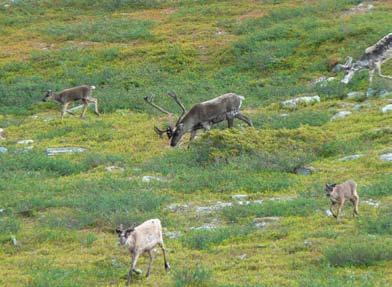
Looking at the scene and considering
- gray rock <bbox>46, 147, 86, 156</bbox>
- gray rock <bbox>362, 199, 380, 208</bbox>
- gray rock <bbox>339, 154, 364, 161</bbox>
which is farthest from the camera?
gray rock <bbox>46, 147, 86, 156</bbox>

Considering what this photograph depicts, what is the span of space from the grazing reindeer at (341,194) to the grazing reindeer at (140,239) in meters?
→ 3.48

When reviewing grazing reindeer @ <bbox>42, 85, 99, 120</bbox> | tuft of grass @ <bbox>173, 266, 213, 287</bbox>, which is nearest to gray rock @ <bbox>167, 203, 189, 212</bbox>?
tuft of grass @ <bbox>173, 266, 213, 287</bbox>

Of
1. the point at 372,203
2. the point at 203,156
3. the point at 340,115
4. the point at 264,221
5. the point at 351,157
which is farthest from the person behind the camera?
the point at 340,115

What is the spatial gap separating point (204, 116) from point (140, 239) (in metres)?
12.1

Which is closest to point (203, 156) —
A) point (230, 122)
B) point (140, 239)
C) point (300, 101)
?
point (230, 122)

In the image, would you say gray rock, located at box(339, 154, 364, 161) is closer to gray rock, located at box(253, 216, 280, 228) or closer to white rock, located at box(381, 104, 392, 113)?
gray rock, located at box(253, 216, 280, 228)

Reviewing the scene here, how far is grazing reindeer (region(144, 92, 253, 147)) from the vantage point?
1007 inches

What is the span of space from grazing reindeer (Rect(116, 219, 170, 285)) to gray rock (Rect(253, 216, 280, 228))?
9.68ft

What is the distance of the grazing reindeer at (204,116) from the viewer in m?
25.6

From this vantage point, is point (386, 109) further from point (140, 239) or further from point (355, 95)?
point (140, 239)

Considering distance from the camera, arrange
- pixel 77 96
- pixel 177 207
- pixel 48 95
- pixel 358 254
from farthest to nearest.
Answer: pixel 48 95, pixel 77 96, pixel 177 207, pixel 358 254

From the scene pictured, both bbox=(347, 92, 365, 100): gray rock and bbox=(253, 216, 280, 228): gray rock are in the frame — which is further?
bbox=(347, 92, 365, 100): gray rock

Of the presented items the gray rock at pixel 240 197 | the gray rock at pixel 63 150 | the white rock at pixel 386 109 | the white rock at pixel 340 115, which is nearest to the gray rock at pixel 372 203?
the gray rock at pixel 240 197

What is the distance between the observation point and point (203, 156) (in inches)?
906
